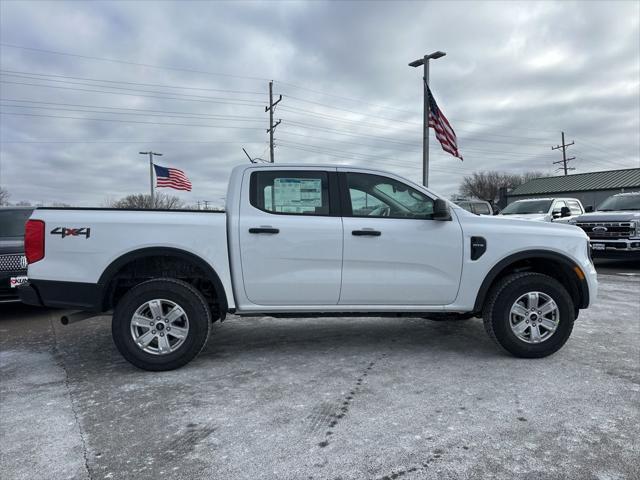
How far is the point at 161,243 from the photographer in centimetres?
398

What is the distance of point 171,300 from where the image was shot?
398 cm

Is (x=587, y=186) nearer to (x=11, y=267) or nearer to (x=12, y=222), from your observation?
(x=12, y=222)

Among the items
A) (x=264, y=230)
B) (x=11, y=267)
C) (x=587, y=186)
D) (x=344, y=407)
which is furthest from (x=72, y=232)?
(x=587, y=186)

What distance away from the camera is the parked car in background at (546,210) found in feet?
40.4

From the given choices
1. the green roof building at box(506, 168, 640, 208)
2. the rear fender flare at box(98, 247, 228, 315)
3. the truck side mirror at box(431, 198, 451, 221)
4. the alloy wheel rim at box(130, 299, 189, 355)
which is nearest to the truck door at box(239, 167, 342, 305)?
the rear fender flare at box(98, 247, 228, 315)

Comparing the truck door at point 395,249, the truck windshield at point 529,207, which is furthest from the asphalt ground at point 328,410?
the truck windshield at point 529,207

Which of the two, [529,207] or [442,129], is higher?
[442,129]

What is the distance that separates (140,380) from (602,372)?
Answer: 3958 mm

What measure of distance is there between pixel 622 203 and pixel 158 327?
12.4 meters

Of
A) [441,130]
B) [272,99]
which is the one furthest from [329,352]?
[272,99]

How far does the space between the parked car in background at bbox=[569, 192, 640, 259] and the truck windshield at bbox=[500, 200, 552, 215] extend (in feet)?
5.08

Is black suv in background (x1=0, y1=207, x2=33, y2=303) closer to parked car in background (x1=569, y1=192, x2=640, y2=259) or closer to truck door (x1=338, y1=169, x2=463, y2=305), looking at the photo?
truck door (x1=338, y1=169, x2=463, y2=305)

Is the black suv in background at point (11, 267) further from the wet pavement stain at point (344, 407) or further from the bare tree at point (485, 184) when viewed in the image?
the bare tree at point (485, 184)

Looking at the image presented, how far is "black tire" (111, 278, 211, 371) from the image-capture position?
12.9 ft
